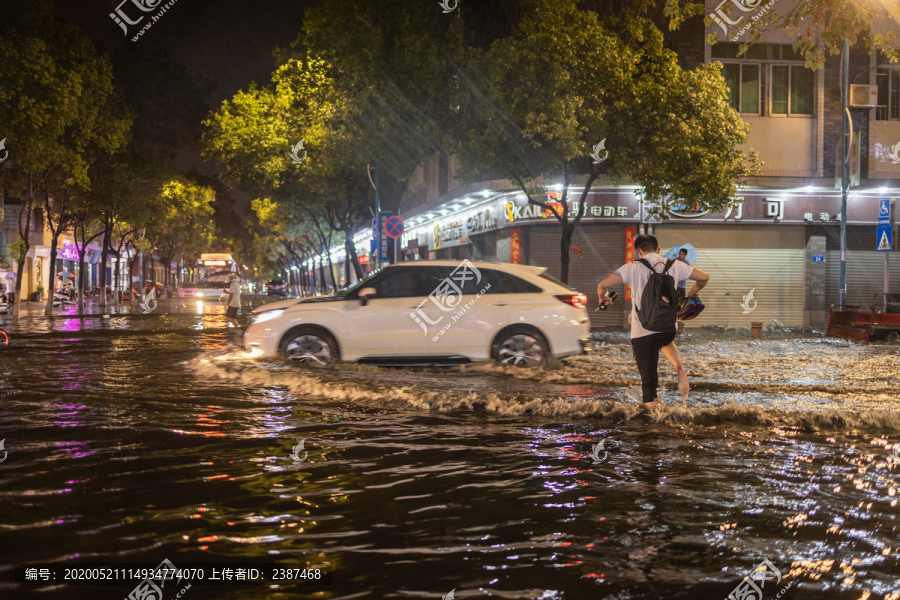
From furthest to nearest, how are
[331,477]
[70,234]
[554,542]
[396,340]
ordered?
[70,234], [396,340], [331,477], [554,542]

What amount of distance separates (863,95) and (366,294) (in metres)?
21.0

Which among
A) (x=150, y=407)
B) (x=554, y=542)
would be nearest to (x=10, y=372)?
(x=150, y=407)

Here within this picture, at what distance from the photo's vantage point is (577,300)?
1230 cm

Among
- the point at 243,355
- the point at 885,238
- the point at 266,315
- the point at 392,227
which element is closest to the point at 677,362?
the point at 266,315

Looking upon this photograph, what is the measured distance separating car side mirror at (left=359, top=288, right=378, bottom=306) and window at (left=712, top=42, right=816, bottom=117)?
741 inches

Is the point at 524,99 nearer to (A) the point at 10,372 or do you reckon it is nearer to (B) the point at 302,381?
(B) the point at 302,381

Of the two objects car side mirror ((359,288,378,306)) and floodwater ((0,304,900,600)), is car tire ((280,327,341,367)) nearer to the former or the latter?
car side mirror ((359,288,378,306))

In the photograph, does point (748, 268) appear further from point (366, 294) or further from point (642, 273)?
point (642, 273)

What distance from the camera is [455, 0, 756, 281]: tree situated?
60.7ft

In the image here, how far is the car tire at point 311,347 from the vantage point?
39.5 feet

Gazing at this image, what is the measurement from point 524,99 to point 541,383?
9.83 metres

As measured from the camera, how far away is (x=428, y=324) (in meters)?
12.1

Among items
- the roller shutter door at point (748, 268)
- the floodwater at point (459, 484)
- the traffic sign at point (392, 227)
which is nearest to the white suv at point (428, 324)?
the floodwater at point (459, 484)

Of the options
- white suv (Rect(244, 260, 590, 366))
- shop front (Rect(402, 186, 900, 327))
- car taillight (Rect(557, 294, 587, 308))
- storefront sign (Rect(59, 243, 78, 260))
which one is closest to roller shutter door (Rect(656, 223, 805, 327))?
shop front (Rect(402, 186, 900, 327))
